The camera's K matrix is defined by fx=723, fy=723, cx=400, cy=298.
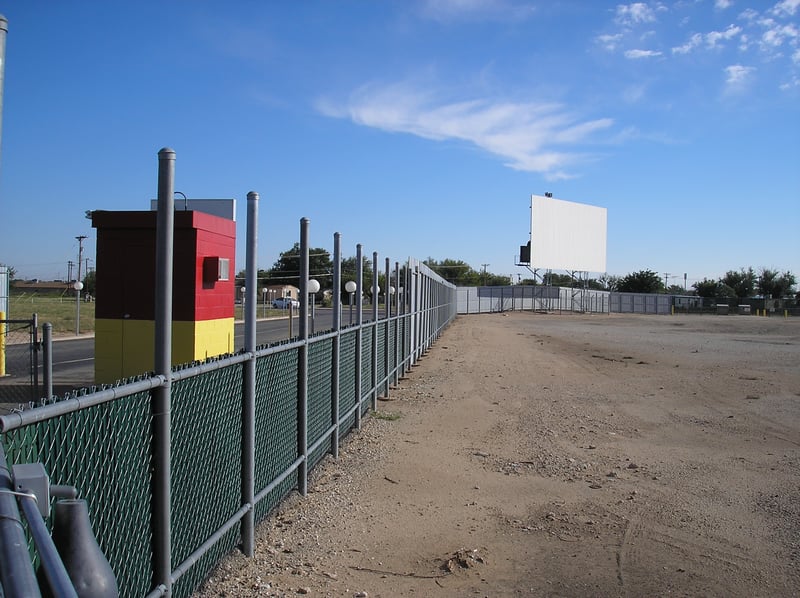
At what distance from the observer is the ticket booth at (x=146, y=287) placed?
8414mm

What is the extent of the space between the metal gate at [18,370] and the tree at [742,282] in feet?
373

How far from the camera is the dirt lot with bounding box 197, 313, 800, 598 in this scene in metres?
4.61

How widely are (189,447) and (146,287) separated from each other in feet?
17.9

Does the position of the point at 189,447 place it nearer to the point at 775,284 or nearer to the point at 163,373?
the point at 163,373

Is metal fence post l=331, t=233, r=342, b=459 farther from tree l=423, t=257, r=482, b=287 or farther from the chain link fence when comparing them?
tree l=423, t=257, r=482, b=287

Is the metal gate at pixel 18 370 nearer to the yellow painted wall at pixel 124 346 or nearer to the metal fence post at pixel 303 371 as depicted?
the yellow painted wall at pixel 124 346

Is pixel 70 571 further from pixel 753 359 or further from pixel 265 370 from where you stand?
pixel 753 359

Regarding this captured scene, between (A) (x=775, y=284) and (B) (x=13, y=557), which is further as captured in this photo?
(A) (x=775, y=284)

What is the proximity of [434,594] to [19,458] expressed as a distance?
2.86m

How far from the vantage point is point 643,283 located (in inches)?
4451

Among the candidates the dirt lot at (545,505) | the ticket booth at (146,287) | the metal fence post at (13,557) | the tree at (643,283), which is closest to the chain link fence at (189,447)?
the dirt lot at (545,505)

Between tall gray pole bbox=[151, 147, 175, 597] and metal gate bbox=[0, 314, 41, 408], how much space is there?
4.66 m

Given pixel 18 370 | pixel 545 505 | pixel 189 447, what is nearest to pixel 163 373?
pixel 189 447

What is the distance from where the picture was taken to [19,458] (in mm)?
2227
